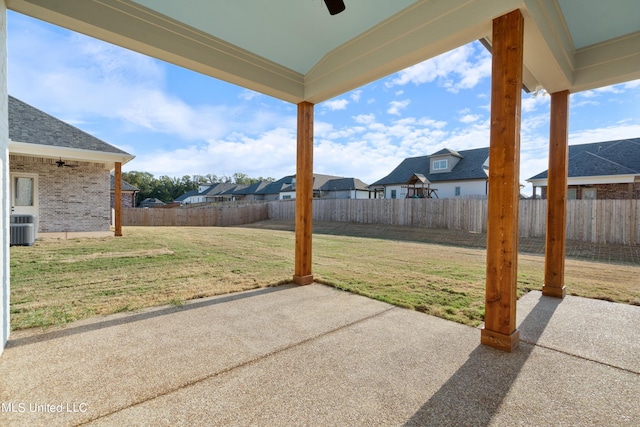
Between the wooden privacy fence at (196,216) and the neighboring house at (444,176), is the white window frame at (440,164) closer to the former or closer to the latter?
the neighboring house at (444,176)

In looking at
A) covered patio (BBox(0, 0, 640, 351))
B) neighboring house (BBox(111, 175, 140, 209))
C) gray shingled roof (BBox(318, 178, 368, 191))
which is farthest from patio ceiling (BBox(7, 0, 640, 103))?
gray shingled roof (BBox(318, 178, 368, 191))

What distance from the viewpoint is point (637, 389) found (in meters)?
1.97

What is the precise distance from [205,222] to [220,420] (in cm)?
2093

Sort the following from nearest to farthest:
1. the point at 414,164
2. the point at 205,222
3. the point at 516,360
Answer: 1. the point at 516,360
2. the point at 205,222
3. the point at 414,164

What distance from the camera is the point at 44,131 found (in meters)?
9.67

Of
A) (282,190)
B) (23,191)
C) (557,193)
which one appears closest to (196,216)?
(23,191)

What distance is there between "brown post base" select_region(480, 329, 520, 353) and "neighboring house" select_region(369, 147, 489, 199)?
18.7 meters

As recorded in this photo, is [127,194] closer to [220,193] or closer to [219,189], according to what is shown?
[220,193]

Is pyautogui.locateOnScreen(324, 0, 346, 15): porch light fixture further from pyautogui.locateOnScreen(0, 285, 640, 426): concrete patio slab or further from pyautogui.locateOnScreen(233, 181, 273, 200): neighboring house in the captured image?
pyautogui.locateOnScreen(233, 181, 273, 200): neighboring house

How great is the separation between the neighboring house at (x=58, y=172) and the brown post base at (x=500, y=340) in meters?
12.0

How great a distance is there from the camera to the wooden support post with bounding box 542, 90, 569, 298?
3.90 meters

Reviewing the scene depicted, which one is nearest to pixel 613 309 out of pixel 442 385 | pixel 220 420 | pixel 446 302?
pixel 446 302

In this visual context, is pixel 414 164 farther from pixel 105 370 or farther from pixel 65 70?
pixel 105 370

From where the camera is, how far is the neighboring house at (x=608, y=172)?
47.8 feet
